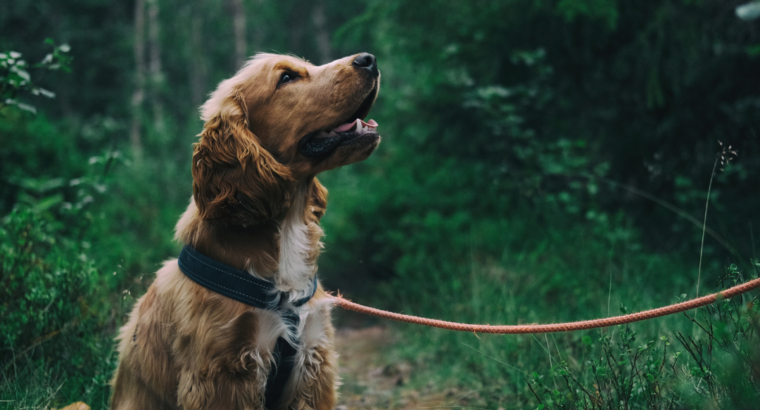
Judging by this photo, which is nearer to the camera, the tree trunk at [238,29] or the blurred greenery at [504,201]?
the blurred greenery at [504,201]

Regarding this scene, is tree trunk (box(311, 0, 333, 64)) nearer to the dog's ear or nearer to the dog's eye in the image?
the dog's eye

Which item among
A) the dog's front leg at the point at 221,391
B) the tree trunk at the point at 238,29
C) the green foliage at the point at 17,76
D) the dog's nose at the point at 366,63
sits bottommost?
the dog's front leg at the point at 221,391

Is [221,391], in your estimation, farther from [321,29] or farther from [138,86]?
[321,29]

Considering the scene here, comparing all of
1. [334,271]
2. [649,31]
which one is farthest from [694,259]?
[334,271]

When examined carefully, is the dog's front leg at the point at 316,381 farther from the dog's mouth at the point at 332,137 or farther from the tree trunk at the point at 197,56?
the tree trunk at the point at 197,56

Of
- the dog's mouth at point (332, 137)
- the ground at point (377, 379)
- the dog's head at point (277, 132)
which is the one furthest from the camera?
the ground at point (377, 379)

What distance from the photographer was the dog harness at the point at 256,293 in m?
2.36

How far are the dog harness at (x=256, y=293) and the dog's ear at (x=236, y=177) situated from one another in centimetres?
21

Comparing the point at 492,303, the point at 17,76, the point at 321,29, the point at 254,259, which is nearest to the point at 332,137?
the point at 254,259

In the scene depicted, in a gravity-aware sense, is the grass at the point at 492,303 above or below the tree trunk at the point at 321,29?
below

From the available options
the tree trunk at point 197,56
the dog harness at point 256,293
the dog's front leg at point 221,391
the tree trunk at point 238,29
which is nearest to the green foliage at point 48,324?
the dog's front leg at point 221,391

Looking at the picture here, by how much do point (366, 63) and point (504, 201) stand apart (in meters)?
3.79

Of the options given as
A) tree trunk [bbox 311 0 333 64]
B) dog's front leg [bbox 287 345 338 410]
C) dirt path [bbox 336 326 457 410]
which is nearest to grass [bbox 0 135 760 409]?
dirt path [bbox 336 326 457 410]

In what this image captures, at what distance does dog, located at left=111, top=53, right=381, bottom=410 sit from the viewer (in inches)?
91.7
